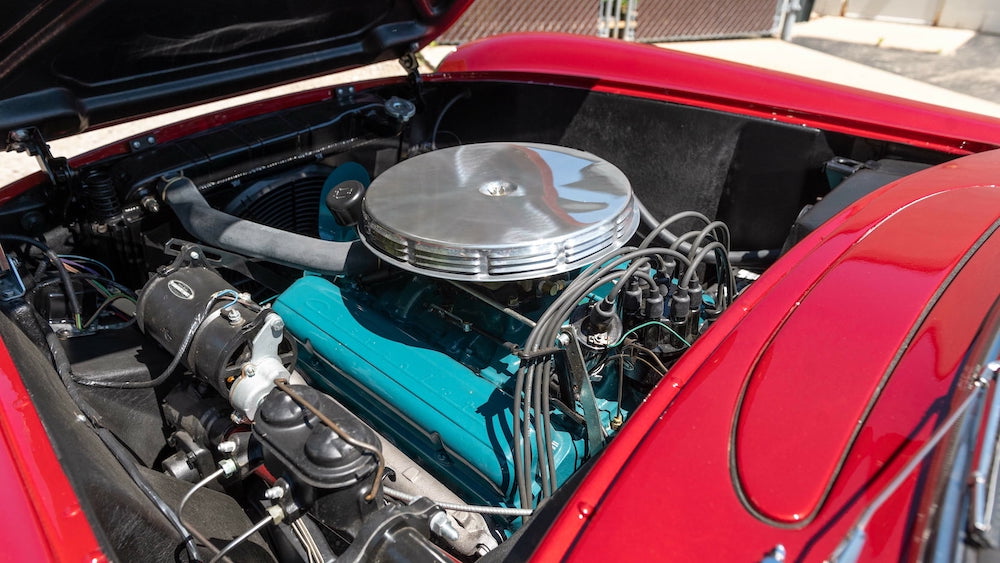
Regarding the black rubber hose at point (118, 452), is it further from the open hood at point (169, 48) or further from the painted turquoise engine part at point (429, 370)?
the open hood at point (169, 48)

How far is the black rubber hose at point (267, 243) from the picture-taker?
1.46 metres

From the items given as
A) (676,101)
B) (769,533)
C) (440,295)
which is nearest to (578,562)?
(769,533)

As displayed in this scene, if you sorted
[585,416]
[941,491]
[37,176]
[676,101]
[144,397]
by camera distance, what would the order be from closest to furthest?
[941,491] < [585,416] < [144,397] < [37,176] < [676,101]

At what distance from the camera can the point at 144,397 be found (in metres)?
1.41

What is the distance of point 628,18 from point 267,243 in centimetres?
656

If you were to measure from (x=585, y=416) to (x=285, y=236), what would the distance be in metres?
0.78

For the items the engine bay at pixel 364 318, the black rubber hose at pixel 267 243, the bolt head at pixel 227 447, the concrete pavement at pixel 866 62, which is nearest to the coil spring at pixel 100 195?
the engine bay at pixel 364 318

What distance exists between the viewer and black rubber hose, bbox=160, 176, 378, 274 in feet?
4.80

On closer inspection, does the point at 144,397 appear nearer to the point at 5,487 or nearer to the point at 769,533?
the point at 5,487

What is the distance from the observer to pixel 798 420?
2.75 ft

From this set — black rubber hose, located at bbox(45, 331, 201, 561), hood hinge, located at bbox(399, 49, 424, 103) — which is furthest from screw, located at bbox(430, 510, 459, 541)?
hood hinge, located at bbox(399, 49, 424, 103)

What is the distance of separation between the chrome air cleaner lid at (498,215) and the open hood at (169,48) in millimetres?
625

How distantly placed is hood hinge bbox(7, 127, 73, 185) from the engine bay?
0.7 inches

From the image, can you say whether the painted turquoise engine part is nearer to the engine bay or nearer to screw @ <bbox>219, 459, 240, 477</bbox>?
the engine bay
